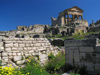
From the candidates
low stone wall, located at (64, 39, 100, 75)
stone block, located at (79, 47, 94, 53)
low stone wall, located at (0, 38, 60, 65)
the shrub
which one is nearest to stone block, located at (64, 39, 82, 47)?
low stone wall, located at (64, 39, 100, 75)

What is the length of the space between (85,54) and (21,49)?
4.50 meters

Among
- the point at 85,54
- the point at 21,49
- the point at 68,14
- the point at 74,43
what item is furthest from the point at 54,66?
the point at 68,14

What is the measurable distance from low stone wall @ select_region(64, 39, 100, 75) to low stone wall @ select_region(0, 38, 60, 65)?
2673mm

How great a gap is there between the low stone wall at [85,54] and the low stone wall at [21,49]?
2673 mm

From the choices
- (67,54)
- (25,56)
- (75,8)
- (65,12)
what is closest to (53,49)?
(25,56)

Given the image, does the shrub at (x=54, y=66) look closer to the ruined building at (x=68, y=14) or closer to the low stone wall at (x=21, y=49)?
the low stone wall at (x=21, y=49)

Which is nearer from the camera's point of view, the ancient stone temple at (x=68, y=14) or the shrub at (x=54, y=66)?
the shrub at (x=54, y=66)

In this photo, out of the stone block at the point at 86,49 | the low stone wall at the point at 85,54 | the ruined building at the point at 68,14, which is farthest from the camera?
the ruined building at the point at 68,14

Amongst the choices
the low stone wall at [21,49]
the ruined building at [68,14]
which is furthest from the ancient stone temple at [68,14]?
the low stone wall at [21,49]

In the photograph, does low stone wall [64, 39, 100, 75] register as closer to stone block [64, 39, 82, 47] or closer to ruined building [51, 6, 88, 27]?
stone block [64, 39, 82, 47]

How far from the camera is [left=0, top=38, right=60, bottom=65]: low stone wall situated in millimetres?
6100

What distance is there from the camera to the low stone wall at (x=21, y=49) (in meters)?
6.10

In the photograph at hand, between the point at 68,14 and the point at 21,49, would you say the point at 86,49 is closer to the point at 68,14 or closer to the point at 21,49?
the point at 21,49

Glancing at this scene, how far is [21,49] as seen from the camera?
692cm
